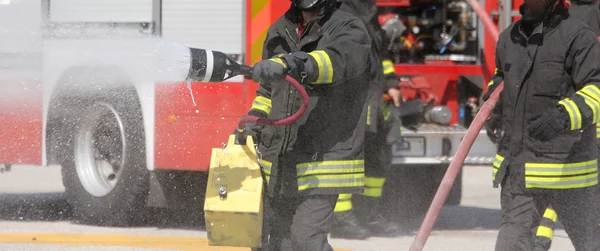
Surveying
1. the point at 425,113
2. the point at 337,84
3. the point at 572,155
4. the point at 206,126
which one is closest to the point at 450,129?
the point at 425,113

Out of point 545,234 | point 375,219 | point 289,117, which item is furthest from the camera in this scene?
point 375,219

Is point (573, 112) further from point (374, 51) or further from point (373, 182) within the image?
point (373, 182)

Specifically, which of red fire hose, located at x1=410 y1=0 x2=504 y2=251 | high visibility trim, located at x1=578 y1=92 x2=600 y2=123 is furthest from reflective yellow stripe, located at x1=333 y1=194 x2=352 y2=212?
high visibility trim, located at x1=578 y1=92 x2=600 y2=123

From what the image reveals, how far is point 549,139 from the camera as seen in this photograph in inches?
203

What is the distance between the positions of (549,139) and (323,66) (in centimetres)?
105

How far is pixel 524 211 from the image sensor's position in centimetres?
526

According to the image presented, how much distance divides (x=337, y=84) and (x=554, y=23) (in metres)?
1.03

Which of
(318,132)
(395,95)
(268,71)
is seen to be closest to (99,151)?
(395,95)

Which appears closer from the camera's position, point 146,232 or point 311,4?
point 311,4

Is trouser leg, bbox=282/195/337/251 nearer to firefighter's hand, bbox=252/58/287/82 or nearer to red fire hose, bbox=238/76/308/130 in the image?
red fire hose, bbox=238/76/308/130

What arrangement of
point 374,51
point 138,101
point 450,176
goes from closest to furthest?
point 450,176 < point 374,51 < point 138,101

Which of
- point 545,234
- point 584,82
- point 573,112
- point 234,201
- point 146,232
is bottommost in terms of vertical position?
point 146,232

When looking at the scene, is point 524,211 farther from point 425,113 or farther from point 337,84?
point 425,113

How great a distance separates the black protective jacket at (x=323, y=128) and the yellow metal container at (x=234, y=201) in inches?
5.4
